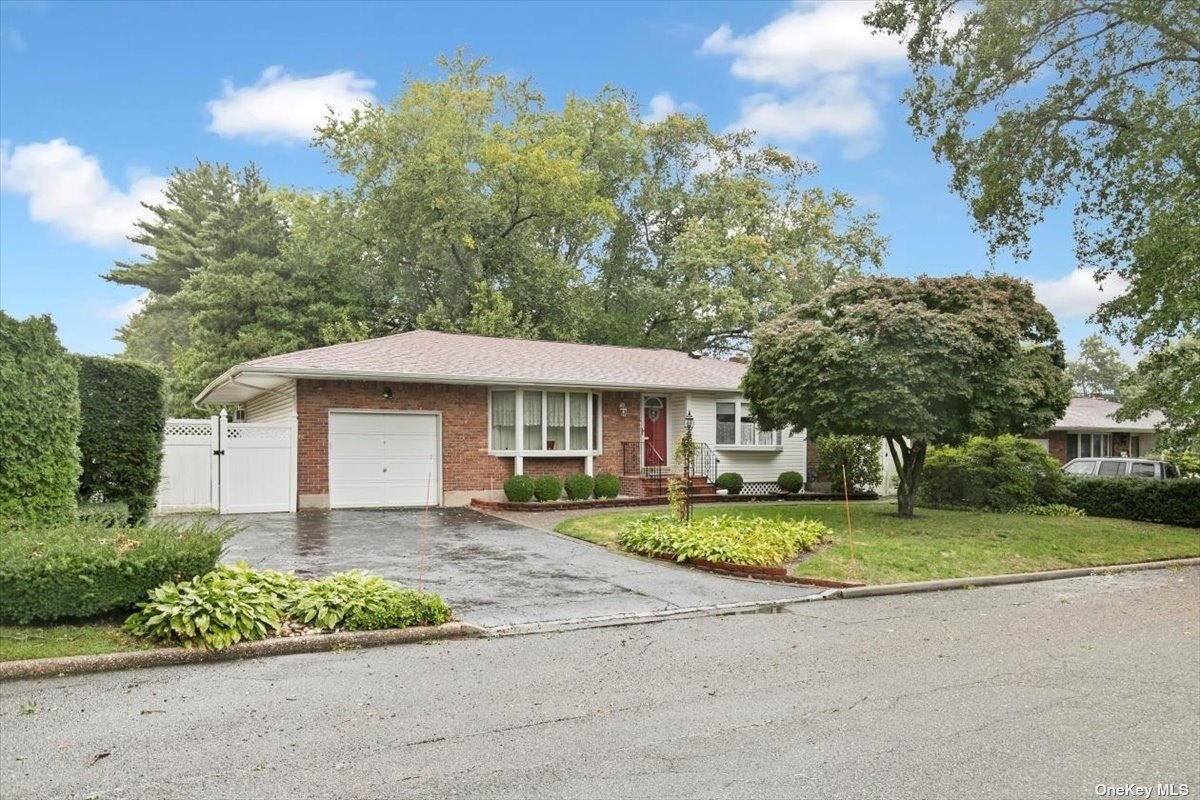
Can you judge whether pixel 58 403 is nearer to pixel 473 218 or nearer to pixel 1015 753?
pixel 1015 753

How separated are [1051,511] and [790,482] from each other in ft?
21.6

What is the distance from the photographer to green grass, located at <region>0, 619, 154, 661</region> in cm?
595

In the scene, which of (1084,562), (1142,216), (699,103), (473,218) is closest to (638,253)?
(699,103)

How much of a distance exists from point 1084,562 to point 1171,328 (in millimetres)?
6517

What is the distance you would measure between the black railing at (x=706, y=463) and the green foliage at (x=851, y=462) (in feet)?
11.3

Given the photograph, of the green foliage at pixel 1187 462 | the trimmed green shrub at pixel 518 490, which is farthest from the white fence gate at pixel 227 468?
the green foliage at pixel 1187 462

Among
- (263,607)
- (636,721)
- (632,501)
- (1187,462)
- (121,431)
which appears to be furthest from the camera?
(1187,462)

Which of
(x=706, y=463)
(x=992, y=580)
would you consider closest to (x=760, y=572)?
(x=992, y=580)

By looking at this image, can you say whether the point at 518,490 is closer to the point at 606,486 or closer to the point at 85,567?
the point at 606,486

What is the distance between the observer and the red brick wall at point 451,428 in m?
17.4

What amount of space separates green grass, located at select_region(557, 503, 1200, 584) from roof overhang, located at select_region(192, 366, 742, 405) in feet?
14.0

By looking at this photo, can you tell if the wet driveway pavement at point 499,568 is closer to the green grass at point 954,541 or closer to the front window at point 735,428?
the green grass at point 954,541

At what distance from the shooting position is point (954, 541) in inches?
537

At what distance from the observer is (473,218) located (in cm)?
3188
